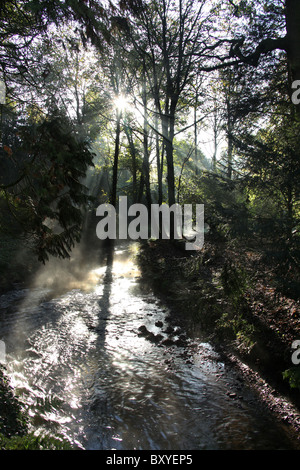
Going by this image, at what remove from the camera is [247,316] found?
235 inches

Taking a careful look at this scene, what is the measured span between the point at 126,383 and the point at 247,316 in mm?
2715

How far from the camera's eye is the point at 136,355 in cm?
573

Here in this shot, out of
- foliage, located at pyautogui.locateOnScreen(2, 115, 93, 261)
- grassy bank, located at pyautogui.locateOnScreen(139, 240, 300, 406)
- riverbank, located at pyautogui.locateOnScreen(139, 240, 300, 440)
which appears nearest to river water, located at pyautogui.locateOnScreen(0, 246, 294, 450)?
riverbank, located at pyautogui.locateOnScreen(139, 240, 300, 440)

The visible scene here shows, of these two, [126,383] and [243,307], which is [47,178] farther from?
[243,307]

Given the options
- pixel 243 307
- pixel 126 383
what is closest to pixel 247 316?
pixel 243 307

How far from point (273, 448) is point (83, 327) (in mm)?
4699

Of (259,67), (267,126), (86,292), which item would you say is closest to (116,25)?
(259,67)

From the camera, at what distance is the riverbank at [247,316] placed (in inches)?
175

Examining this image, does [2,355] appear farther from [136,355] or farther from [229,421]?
[229,421]

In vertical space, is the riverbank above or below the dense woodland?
below

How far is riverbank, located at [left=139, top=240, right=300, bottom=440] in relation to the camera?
175 inches

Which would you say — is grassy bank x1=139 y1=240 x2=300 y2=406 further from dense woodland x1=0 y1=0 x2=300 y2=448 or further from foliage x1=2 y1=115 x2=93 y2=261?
foliage x1=2 y1=115 x2=93 y2=261

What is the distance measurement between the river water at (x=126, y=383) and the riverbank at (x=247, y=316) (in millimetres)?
297

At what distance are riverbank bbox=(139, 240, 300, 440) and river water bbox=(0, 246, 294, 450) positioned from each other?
0.30 m
